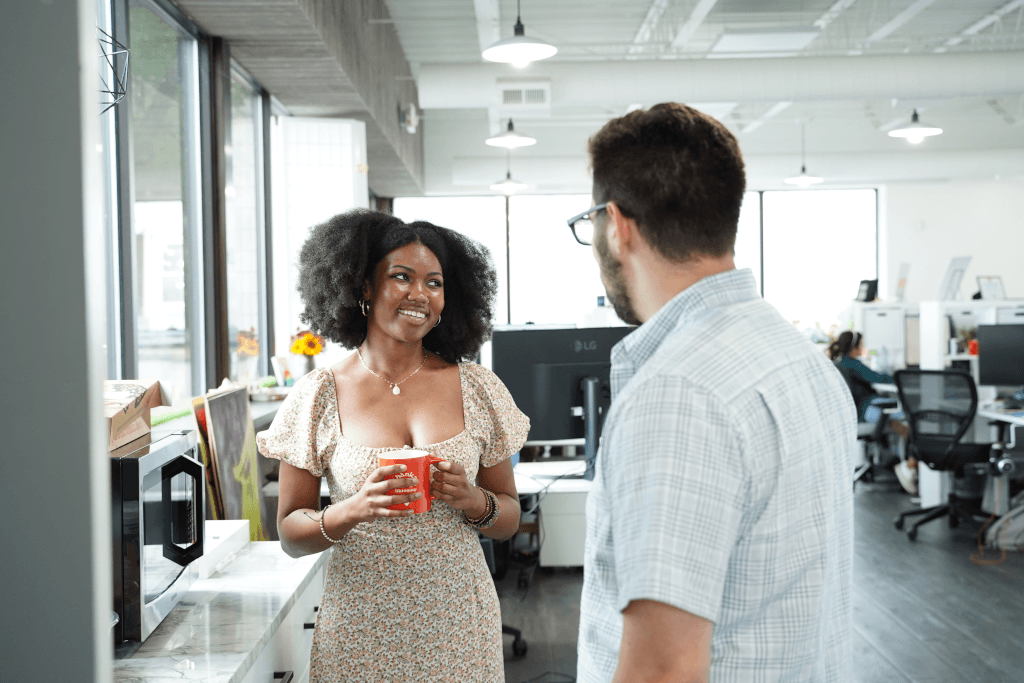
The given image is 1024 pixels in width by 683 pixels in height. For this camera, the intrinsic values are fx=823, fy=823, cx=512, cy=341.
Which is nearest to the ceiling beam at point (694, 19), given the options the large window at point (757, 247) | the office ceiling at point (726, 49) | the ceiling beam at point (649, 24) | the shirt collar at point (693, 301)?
the office ceiling at point (726, 49)

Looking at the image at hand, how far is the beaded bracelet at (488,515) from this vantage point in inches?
59.9

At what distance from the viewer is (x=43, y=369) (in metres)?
0.70

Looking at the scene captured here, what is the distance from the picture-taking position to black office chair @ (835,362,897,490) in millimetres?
6527

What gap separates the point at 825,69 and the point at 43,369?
6781mm

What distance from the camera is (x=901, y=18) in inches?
254

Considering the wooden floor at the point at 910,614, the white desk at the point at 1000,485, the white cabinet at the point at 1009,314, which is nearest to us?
the wooden floor at the point at 910,614

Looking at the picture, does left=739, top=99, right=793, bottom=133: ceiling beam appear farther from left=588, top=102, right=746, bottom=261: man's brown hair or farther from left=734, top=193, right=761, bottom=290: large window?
left=588, top=102, right=746, bottom=261: man's brown hair

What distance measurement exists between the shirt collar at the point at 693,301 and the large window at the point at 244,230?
3290 millimetres

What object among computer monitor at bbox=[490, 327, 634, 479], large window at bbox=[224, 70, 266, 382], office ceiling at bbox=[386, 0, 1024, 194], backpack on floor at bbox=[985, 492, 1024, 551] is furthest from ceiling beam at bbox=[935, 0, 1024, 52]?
large window at bbox=[224, 70, 266, 382]

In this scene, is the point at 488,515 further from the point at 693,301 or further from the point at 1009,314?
the point at 1009,314

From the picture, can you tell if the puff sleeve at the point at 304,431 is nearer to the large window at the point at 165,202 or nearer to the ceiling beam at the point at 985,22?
the large window at the point at 165,202

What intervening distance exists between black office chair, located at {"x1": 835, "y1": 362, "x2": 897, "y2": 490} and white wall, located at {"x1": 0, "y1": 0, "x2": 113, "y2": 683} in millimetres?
6371

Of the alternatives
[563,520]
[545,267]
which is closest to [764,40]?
[563,520]

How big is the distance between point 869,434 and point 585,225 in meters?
6.33
